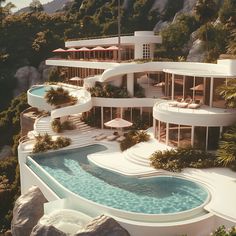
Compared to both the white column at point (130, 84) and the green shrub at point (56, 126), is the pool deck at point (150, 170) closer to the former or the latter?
the green shrub at point (56, 126)

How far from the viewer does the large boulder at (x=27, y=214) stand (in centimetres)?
2100

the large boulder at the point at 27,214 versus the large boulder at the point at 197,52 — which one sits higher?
the large boulder at the point at 197,52

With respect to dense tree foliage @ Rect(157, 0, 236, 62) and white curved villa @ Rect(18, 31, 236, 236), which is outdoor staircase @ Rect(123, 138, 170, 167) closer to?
white curved villa @ Rect(18, 31, 236, 236)

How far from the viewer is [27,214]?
21312 mm

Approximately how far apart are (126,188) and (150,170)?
10.3 feet

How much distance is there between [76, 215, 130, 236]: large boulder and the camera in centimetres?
1694

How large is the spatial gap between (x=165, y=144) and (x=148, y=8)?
5552 cm

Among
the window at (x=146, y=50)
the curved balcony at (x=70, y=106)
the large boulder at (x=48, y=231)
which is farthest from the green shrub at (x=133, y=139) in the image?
the window at (x=146, y=50)

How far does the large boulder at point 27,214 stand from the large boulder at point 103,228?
5.41 m

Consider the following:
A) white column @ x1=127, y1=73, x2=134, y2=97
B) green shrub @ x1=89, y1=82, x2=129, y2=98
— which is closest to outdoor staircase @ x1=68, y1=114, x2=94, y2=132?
green shrub @ x1=89, y1=82, x2=129, y2=98

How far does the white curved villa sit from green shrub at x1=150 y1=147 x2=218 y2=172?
23.3 inches

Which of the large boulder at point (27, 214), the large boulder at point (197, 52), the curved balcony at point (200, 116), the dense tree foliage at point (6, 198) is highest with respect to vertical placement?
the large boulder at point (197, 52)

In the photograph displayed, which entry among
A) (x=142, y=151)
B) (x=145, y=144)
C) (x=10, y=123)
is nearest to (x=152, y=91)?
(x=145, y=144)

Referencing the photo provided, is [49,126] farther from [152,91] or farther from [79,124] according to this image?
[152,91]
